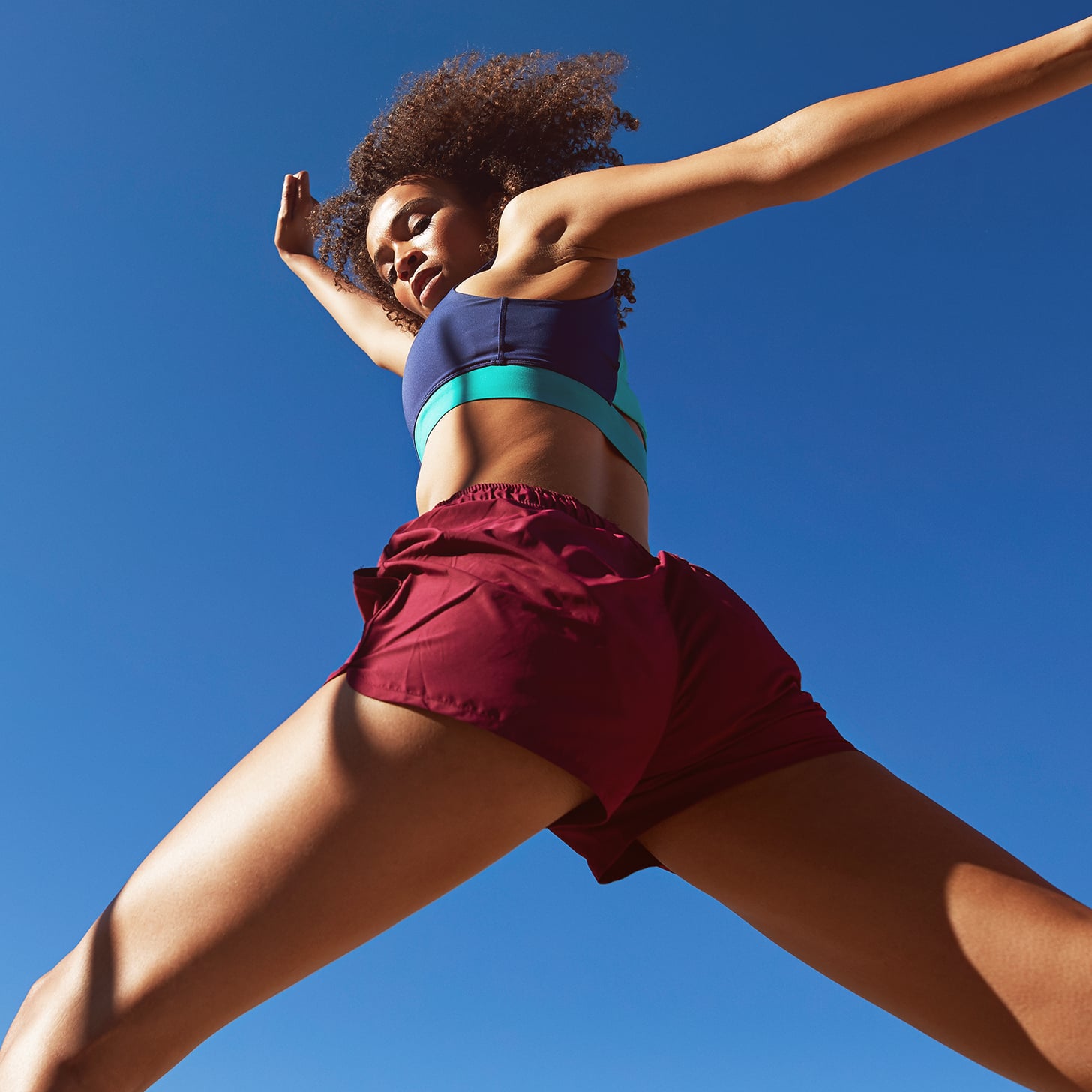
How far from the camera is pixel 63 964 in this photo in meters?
1.32

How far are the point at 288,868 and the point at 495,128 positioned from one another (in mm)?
2371

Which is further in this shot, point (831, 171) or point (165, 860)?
point (831, 171)

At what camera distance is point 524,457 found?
1.84m

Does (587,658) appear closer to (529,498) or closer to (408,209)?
(529,498)

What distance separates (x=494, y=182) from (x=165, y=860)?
2124 millimetres

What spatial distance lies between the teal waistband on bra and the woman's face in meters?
0.56

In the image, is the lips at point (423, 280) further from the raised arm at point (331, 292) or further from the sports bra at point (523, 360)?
the sports bra at point (523, 360)

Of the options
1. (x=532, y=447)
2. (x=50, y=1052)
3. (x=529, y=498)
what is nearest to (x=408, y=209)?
(x=532, y=447)

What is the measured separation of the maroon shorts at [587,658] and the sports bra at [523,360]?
→ 252 millimetres

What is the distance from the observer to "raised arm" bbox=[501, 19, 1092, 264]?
1.63 metres

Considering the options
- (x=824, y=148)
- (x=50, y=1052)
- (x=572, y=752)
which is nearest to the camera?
(x=50, y=1052)

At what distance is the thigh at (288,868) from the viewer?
1.23m

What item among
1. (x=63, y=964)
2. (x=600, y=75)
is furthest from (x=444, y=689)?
(x=600, y=75)

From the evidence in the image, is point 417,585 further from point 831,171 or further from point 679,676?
point 831,171
